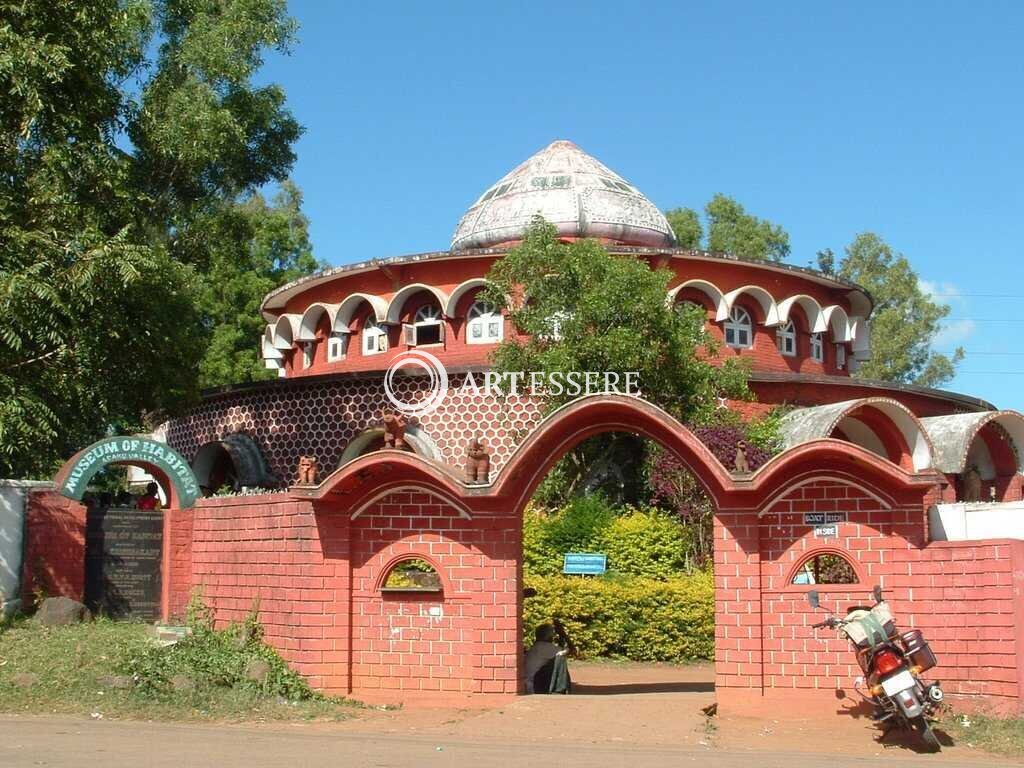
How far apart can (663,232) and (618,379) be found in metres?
8.62

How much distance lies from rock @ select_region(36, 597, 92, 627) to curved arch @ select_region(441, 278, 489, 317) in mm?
11250

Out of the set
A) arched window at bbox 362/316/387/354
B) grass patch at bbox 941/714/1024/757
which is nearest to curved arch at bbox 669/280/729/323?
arched window at bbox 362/316/387/354

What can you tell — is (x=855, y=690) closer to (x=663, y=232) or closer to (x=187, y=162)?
(x=187, y=162)

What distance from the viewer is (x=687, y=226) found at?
42.3 m

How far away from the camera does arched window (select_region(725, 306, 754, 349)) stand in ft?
80.3

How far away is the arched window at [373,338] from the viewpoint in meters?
25.0

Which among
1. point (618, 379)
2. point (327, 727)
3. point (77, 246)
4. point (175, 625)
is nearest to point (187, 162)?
point (77, 246)

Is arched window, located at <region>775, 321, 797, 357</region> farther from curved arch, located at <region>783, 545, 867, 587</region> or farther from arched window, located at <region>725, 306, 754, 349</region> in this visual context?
curved arch, located at <region>783, 545, 867, 587</region>

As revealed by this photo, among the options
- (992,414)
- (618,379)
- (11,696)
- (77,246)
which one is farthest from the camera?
(992,414)

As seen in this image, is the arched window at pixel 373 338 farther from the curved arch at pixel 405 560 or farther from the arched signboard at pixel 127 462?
the curved arch at pixel 405 560

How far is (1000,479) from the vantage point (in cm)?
2270

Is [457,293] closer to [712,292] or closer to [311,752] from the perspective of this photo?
[712,292]

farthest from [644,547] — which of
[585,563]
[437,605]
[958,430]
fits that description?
[437,605]

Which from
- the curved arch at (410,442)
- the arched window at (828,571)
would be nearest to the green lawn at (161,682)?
the arched window at (828,571)
